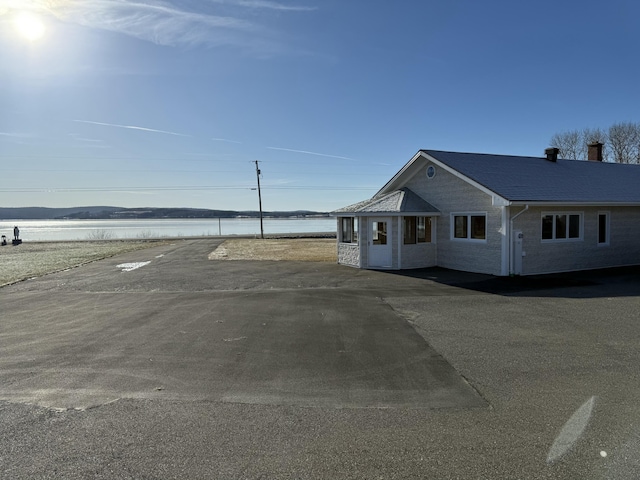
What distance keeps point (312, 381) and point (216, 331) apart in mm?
3004

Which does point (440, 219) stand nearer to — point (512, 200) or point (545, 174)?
point (512, 200)

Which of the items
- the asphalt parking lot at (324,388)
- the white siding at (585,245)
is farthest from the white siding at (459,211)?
the asphalt parking lot at (324,388)

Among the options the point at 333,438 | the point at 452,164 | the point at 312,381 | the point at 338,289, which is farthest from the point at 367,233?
the point at 333,438

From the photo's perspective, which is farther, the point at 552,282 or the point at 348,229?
the point at 348,229

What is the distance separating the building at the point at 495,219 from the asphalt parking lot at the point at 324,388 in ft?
13.8

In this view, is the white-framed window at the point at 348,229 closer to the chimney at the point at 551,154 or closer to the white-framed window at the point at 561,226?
the white-framed window at the point at 561,226

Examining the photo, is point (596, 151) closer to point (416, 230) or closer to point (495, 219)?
point (495, 219)

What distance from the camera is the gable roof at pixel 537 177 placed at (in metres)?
14.0

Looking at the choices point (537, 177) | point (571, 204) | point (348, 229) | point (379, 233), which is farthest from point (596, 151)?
point (348, 229)

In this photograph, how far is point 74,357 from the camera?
604 cm

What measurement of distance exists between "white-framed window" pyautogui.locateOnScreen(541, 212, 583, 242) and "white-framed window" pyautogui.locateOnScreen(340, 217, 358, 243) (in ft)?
23.3

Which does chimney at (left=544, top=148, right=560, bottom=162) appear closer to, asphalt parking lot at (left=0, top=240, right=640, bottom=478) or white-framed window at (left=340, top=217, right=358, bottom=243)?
white-framed window at (left=340, top=217, right=358, bottom=243)

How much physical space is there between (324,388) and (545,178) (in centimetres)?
1496

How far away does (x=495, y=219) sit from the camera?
45.2ft
